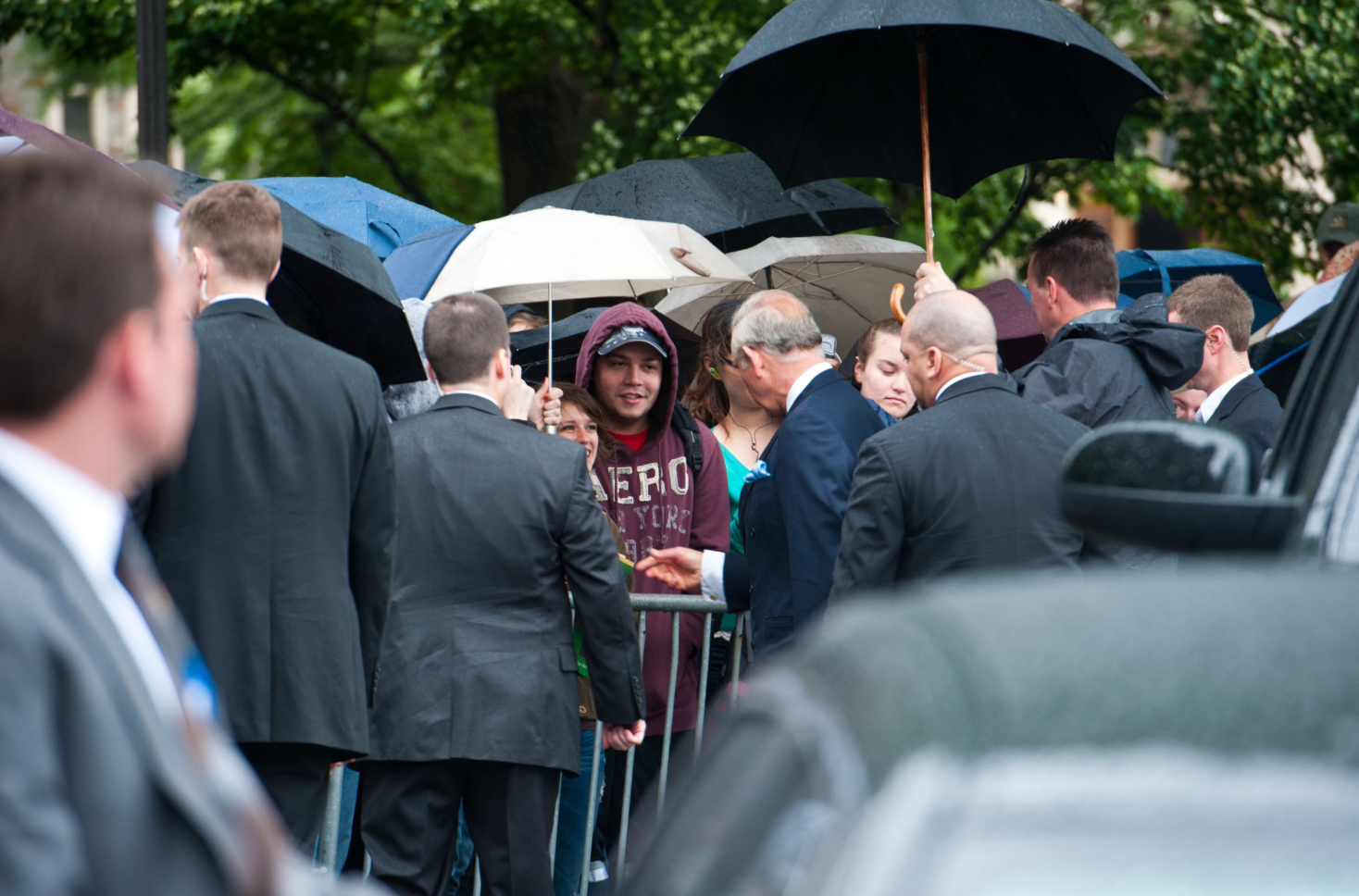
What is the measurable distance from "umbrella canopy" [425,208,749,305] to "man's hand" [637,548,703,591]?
1.35 metres

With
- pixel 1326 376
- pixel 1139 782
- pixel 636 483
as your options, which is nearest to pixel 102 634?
→ pixel 1139 782

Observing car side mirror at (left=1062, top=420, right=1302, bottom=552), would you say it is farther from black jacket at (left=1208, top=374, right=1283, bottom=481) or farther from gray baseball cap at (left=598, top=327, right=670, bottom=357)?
black jacket at (left=1208, top=374, right=1283, bottom=481)

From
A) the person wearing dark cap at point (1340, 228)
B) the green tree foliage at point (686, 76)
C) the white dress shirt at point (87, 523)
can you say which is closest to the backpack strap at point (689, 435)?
the white dress shirt at point (87, 523)

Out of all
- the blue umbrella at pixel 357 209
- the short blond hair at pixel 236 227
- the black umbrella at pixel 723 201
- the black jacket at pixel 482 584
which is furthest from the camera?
the black umbrella at pixel 723 201

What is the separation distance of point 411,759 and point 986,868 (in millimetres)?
3784

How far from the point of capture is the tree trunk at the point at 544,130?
1476 centimetres

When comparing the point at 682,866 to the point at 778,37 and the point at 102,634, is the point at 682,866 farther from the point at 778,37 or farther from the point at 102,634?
the point at 778,37

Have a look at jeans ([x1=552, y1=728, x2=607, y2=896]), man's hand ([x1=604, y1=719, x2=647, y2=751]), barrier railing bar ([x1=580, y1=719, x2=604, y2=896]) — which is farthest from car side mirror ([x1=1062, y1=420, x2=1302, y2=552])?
jeans ([x1=552, y1=728, x2=607, y2=896])

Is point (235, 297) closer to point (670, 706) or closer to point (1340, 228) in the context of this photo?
point (670, 706)

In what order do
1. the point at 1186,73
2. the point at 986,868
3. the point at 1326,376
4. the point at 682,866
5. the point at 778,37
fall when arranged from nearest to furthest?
the point at 986,868 → the point at 682,866 → the point at 1326,376 → the point at 778,37 → the point at 1186,73

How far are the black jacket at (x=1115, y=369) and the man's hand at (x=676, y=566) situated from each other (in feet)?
4.76

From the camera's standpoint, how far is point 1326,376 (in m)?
2.60

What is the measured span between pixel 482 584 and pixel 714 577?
1071 mm

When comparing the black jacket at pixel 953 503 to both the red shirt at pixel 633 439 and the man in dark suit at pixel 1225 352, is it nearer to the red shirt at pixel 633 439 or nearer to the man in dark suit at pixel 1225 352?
the red shirt at pixel 633 439
